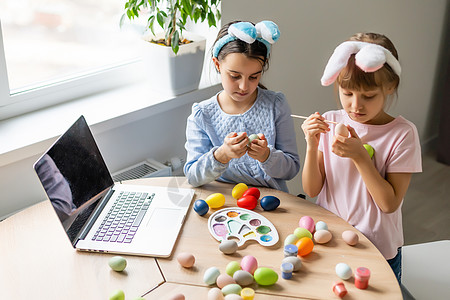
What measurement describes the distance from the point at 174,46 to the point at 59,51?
469mm

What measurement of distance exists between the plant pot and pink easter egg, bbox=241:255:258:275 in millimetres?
968

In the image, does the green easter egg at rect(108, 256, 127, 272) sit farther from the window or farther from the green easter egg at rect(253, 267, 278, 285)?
the window

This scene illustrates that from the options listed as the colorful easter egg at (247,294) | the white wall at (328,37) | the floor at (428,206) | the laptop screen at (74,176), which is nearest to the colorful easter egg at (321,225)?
the colorful easter egg at (247,294)

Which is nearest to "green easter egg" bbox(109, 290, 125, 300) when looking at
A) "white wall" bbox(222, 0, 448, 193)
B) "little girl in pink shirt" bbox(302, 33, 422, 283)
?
"little girl in pink shirt" bbox(302, 33, 422, 283)

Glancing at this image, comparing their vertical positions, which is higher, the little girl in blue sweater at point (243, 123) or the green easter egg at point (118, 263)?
the little girl in blue sweater at point (243, 123)

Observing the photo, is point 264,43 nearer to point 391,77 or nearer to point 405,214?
point 391,77

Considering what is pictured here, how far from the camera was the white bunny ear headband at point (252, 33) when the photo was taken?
1.52 m

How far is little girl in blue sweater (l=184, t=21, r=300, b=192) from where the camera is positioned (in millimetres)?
1543

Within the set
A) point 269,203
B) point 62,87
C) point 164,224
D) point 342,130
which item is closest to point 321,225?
point 269,203

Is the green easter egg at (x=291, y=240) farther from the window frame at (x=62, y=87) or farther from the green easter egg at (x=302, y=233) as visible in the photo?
the window frame at (x=62, y=87)

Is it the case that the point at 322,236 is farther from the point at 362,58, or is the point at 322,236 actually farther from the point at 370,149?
the point at 362,58

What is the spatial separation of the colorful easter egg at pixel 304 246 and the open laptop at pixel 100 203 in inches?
12.5

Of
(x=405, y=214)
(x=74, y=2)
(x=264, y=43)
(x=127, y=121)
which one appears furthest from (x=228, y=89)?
(x=405, y=214)

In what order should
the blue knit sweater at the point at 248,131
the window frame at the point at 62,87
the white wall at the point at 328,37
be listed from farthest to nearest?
the white wall at the point at 328,37
the window frame at the point at 62,87
the blue knit sweater at the point at 248,131
